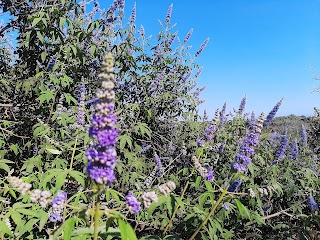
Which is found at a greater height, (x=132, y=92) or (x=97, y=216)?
(x=132, y=92)

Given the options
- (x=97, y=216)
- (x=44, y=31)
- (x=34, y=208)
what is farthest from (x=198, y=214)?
(x=44, y=31)

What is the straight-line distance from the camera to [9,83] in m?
5.05

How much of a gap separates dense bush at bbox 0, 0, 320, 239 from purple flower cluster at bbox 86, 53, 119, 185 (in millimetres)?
269

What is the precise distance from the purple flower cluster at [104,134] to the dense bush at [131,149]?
0.27 metres

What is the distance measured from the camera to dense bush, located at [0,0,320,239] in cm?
277

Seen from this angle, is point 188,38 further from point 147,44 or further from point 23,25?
point 23,25

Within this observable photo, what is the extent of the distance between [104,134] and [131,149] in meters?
2.94

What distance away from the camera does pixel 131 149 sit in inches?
174

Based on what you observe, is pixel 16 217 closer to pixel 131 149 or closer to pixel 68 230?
pixel 68 230

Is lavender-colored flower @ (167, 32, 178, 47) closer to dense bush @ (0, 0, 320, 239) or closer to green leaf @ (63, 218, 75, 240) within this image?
dense bush @ (0, 0, 320, 239)

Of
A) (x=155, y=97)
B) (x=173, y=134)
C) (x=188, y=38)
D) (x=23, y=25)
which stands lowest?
(x=173, y=134)

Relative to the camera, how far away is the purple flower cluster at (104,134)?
59.3 inches

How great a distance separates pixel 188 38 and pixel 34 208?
4.92 meters

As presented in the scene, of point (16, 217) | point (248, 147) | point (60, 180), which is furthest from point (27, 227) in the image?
point (248, 147)
